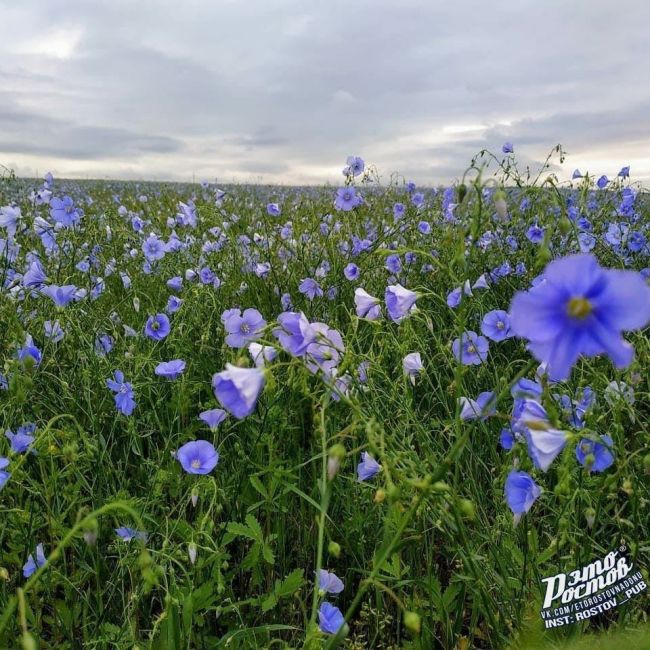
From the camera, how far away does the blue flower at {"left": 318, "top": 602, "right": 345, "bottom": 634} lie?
149 centimetres

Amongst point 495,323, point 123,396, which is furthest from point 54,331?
point 495,323

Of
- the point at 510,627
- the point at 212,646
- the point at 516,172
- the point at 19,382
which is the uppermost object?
the point at 516,172

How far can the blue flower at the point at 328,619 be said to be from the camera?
1.49 metres

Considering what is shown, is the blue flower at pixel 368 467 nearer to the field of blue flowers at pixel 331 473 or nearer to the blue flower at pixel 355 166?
the field of blue flowers at pixel 331 473

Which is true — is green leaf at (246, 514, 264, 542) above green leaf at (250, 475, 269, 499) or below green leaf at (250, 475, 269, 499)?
below

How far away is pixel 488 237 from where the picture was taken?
4.07m

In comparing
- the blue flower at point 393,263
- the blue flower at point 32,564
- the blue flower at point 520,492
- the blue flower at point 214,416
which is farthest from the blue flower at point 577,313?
Answer: the blue flower at point 393,263

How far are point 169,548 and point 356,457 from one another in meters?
0.85

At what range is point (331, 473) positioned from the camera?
105cm

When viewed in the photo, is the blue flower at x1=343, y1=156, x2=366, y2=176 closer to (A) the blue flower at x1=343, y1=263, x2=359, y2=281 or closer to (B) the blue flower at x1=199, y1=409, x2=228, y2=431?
(A) the blue flower at x1=343, y1=263, x2=359, y2=281

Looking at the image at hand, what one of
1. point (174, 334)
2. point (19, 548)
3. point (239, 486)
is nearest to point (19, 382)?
point (19, 548)

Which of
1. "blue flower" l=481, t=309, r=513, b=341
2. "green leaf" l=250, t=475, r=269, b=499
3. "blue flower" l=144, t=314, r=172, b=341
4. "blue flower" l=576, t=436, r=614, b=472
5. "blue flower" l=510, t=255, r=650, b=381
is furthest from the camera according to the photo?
"blue flower" l=144, t=314, r=172, b=341

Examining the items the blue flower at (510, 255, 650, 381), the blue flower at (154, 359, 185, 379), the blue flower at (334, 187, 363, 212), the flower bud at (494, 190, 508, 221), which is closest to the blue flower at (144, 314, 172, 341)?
the blue flower at (154, 359, 185, 379)

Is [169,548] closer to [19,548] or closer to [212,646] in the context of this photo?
[212,646]
